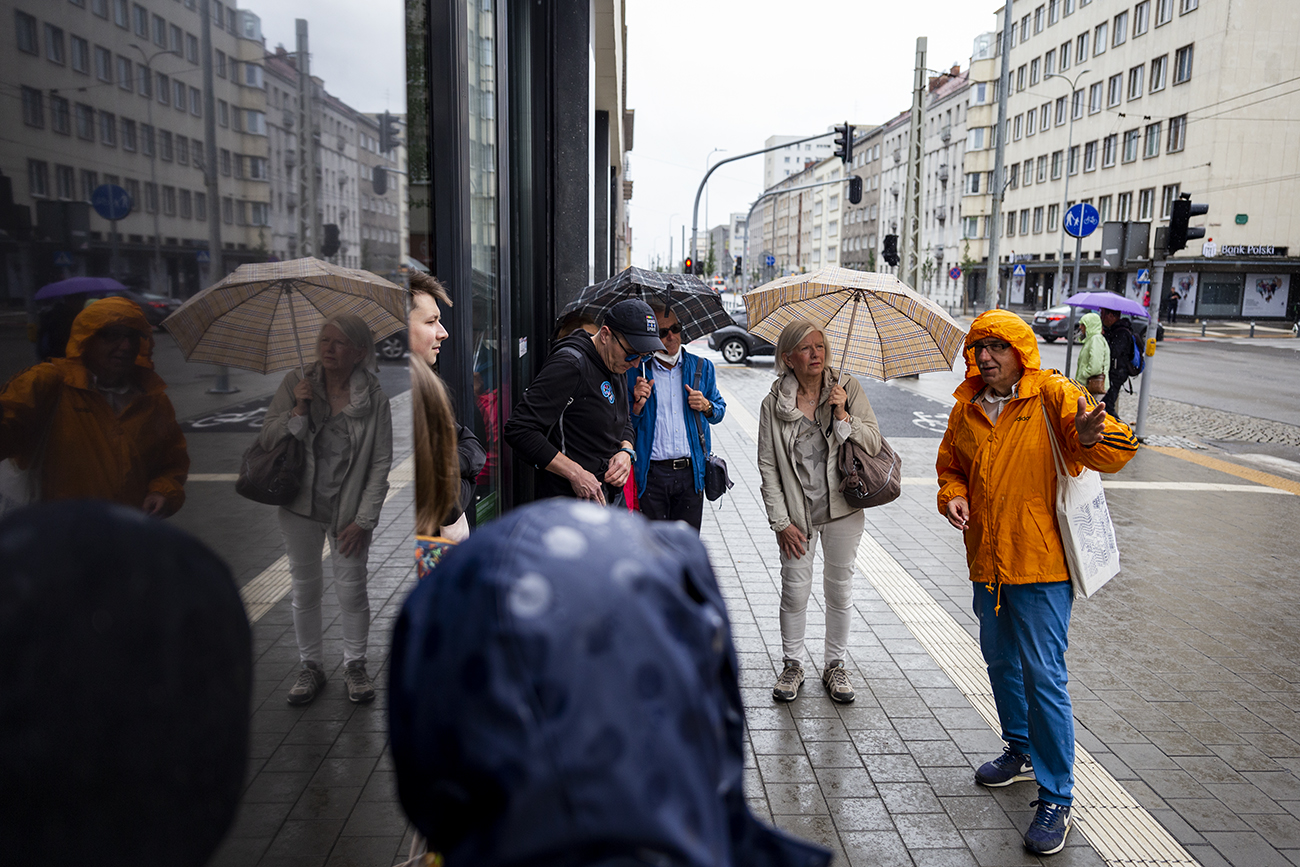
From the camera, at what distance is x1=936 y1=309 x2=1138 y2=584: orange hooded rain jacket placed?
3.41 metres

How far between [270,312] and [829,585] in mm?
3744

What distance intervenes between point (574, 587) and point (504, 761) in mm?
165

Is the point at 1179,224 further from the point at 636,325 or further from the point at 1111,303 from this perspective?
the point at 636,325

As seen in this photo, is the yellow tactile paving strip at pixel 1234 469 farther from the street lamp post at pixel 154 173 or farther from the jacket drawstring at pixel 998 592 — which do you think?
the street lamp post at pixel 154 173

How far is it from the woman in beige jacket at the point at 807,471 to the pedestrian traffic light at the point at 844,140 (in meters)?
23.2

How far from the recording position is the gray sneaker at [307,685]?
148 centimetres

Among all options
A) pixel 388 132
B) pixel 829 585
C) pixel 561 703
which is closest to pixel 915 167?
pixel 829 585

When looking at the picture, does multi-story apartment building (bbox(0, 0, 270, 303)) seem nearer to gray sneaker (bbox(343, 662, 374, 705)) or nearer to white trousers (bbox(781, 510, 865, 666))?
gray sneaker (bbox(343, 662, 374, 705))

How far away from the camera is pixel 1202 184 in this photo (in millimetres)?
47156

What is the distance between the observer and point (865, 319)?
5074 millimetres

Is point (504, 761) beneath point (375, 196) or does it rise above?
beneath

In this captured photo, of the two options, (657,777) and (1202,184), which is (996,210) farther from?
(1202,184)

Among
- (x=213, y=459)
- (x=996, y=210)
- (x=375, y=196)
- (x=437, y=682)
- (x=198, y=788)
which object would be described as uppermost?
(x=996, y=210)

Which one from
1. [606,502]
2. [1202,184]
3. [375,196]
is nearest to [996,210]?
[606,502]
